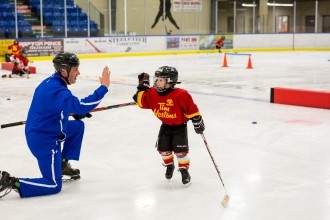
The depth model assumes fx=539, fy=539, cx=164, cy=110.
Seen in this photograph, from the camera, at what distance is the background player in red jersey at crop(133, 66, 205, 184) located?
3.54 meters

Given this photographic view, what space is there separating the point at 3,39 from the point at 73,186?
16.1 m

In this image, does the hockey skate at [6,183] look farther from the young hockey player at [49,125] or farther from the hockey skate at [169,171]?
the hockey skate at [169,171]

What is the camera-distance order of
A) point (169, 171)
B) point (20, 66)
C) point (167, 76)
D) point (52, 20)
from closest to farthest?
point (167, 76) < point (169, 171) < point (20, 66) < point (52, 20)

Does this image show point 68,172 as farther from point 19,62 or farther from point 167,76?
point 19,62

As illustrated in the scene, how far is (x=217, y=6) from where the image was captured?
27.1m

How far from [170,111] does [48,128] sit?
807 mm

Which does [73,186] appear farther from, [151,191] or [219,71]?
[219,71]

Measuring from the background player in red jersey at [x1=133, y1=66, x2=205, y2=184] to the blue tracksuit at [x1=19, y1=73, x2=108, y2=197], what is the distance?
424mm

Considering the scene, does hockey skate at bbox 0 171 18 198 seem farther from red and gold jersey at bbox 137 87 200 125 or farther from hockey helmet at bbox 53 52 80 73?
red and gold jersey at bbox 137 87 200 125

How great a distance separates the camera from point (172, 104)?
3.59 m

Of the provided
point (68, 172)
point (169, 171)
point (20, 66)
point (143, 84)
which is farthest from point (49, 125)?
point (20, 66)

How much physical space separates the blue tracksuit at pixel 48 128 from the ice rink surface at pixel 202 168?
9 centimetres

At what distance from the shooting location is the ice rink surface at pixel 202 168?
125 inches

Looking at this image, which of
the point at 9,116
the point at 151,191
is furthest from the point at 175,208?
the point at 9,116
